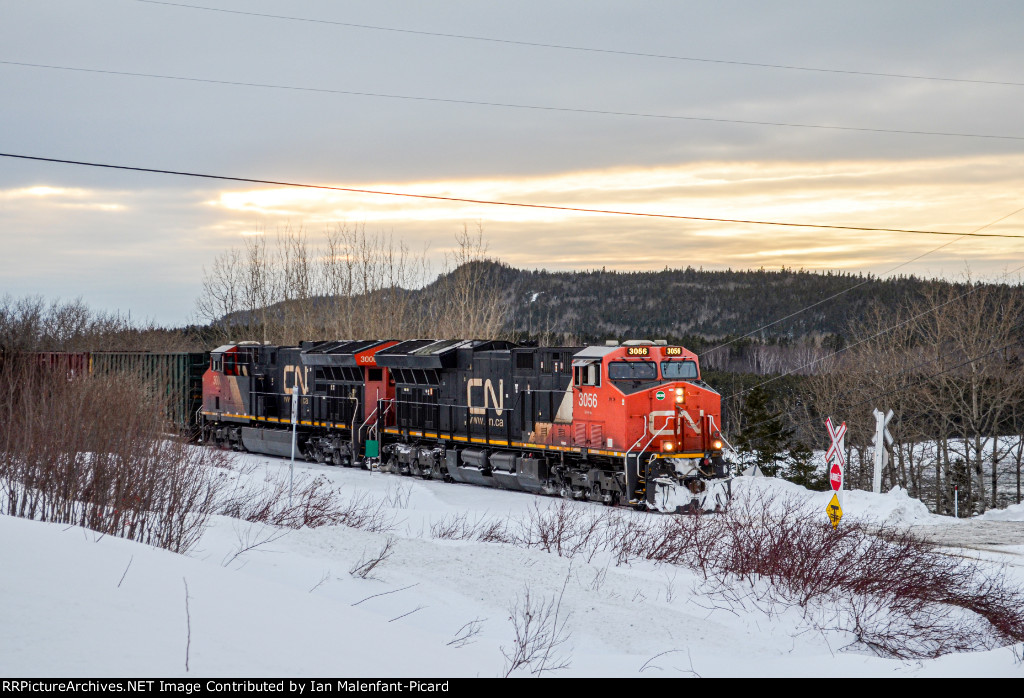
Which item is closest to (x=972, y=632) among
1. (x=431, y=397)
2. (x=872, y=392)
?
(x=431, y=397)

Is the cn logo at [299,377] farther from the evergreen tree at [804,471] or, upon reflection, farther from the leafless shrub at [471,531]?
the evergreen tree at [804,471]

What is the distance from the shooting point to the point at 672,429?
1998 centimetres

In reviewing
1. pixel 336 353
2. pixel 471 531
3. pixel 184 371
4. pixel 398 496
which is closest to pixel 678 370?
pixel 398 496

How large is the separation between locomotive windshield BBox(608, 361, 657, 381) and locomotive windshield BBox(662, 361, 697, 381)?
0.30 meters

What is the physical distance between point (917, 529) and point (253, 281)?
46651mm

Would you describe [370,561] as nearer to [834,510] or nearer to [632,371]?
[834,510]

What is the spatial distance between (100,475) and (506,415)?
46.5 feet

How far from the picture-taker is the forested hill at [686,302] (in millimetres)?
117688

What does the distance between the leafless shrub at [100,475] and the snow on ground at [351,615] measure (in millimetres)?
656

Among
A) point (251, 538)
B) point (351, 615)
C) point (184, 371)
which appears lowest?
point (251, 538)

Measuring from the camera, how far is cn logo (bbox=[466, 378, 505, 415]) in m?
23.0

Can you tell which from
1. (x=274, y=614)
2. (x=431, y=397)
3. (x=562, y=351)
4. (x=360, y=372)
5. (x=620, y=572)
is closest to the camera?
(x=274, y=614)

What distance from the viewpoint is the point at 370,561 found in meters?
10.7

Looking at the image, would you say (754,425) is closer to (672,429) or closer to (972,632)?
(672,429)
